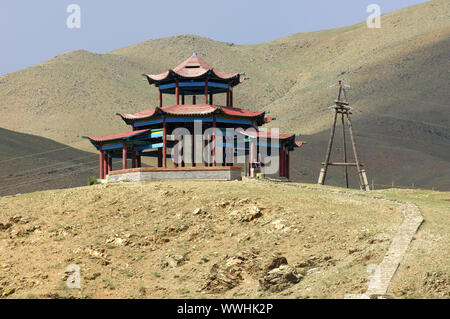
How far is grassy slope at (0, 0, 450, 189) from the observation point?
4604 inches

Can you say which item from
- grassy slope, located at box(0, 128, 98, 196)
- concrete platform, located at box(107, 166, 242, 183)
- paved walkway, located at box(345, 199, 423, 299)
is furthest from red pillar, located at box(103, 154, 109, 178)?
grassy slope, located at box(0, 128, 98, 196)

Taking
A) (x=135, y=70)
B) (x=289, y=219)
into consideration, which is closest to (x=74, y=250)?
(x=289, y=219)

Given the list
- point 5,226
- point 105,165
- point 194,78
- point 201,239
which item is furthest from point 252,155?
point 5,226

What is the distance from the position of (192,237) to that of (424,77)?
126 m

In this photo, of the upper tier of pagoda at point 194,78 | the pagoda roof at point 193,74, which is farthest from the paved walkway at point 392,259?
the upper tier of pagoda at point 194,78

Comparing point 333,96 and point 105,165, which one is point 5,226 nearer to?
point 105,165

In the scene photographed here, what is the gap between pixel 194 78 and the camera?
52188 mm

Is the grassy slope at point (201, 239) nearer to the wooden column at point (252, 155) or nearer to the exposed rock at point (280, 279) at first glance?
the exposed rock at point (280, 279)

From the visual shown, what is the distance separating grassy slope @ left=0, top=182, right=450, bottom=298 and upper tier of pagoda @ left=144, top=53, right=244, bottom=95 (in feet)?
37.3

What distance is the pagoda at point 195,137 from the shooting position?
156ft

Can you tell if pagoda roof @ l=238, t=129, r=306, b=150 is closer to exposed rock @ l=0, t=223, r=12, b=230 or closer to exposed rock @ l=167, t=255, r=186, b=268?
exposed rock @ l=167, t=255, r=186, b=268

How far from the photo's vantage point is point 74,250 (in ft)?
116
